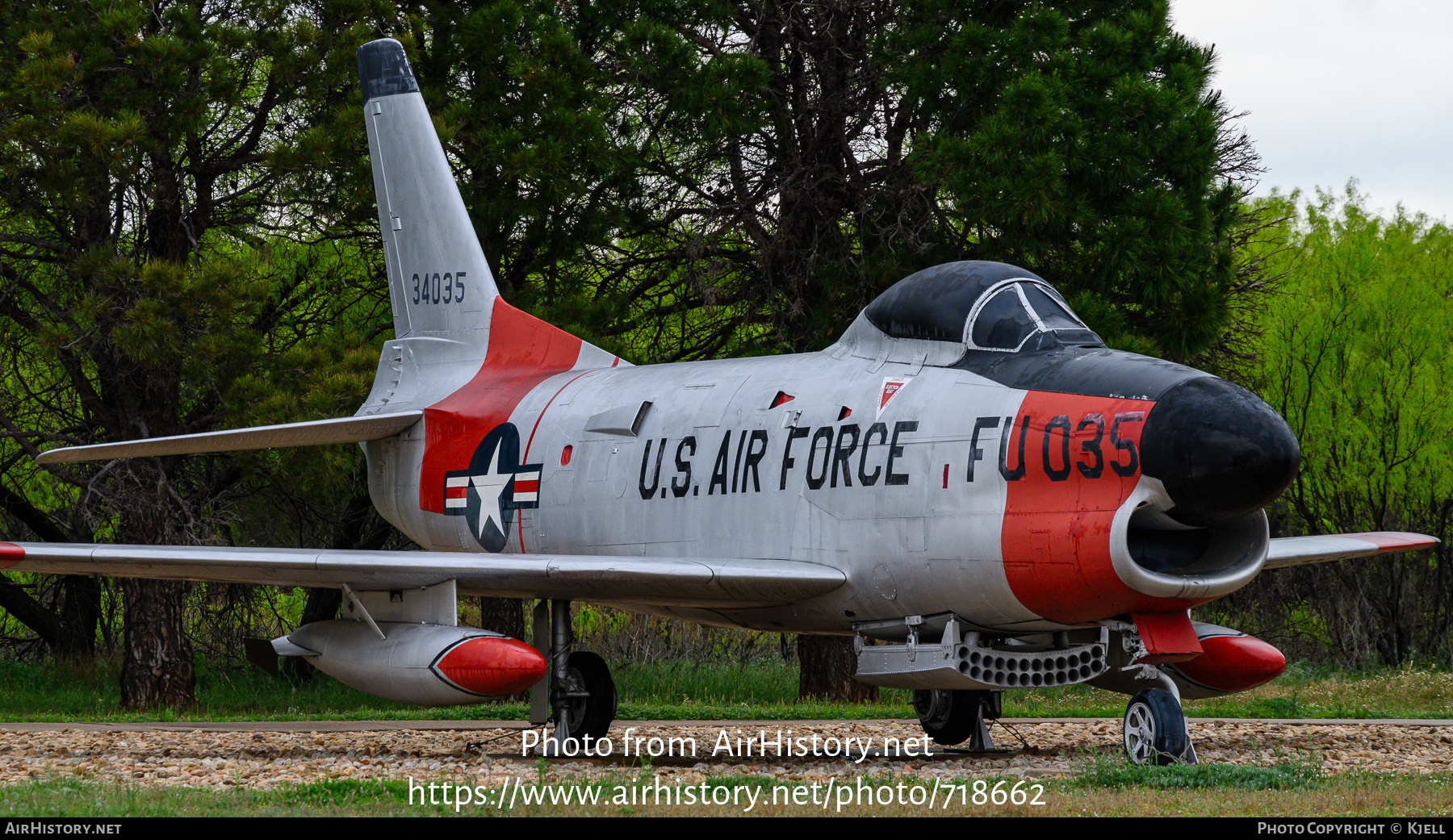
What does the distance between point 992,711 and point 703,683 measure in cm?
854

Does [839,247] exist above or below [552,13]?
below

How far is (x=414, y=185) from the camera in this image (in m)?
15.3

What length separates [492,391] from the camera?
1391 centimetres

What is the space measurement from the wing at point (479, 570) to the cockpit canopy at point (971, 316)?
181 cm

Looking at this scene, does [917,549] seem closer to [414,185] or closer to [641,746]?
[641,746]

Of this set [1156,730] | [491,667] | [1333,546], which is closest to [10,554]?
[491,667]

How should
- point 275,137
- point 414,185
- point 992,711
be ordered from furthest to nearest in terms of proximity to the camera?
point 275,137 < point 414,185 < point 992,711

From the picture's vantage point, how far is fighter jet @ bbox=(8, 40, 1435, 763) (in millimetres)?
8914

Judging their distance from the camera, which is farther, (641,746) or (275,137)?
(275,137)

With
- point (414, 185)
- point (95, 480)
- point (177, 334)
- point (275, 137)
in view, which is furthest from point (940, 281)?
point (275, 137)

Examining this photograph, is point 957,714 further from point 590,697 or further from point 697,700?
point 697,700

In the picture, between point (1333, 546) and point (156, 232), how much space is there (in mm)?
14211

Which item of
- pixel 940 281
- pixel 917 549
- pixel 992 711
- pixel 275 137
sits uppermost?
pixel 275 137

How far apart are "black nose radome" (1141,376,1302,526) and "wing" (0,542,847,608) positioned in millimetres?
2537
